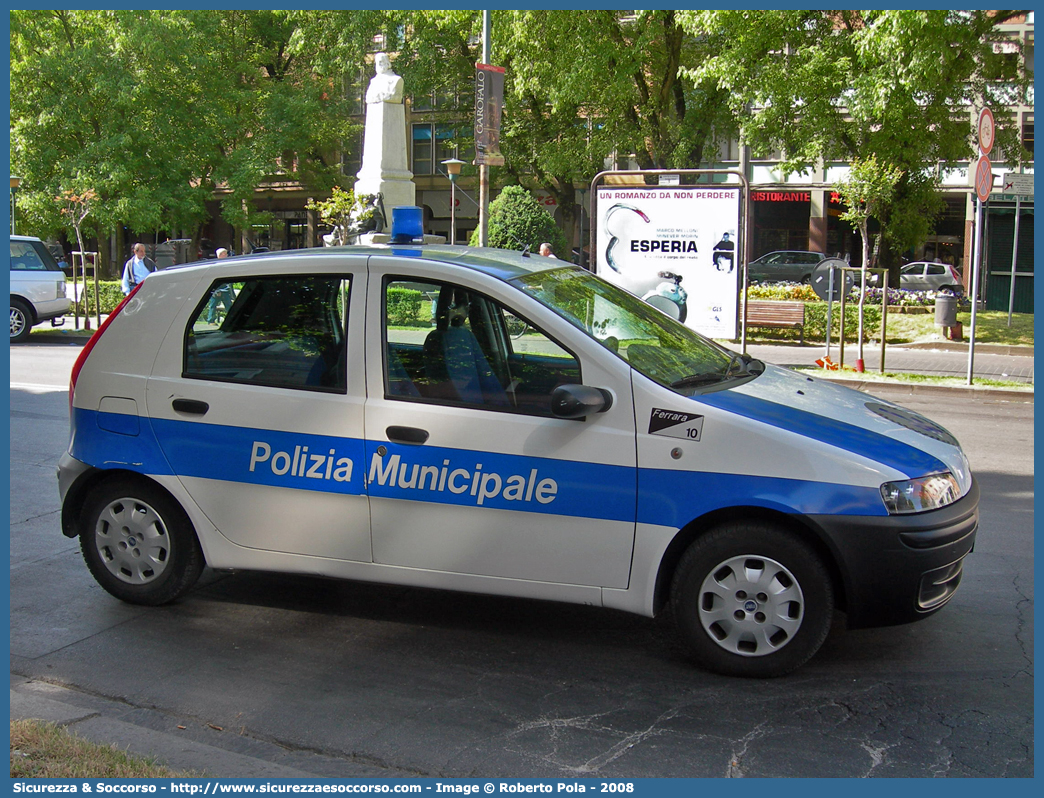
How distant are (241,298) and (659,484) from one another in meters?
2.19

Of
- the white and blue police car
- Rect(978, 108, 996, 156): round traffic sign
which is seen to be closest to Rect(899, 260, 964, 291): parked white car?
Rect(978, 108, 996, 156): round traffic sign

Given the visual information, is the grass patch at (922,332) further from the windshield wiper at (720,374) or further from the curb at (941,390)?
the windshield wiper at (720,374)

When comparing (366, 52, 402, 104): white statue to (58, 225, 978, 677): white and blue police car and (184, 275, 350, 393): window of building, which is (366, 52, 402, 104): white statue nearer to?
(58, 225, 978, 677): white and blue police car

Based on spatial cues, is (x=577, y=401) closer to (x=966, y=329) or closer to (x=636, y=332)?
(x=636, y=332)

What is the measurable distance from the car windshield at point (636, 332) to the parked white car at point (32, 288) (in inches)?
715

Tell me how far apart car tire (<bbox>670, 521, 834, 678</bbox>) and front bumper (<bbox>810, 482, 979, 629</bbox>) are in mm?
120

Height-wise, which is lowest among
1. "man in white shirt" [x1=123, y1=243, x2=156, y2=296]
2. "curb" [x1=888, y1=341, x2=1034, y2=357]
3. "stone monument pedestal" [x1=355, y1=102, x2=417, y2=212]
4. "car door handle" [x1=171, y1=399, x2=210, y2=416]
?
"curb" [x1=888, y1=341, x2=1034, y2=357]

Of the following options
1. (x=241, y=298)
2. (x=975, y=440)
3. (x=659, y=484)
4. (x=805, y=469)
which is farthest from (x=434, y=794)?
(x=975, y=440)

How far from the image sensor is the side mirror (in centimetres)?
415

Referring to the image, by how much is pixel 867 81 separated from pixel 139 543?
1918 centimetres

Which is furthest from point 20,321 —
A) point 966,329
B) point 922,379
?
point 966,329

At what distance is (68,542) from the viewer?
6.38 m

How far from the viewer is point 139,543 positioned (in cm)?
507

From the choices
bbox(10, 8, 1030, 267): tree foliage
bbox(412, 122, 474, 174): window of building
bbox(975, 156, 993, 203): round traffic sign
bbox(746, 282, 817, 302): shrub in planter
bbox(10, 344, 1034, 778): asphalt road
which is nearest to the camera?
bbox(10, 344, 1034, 778): asphalt road
